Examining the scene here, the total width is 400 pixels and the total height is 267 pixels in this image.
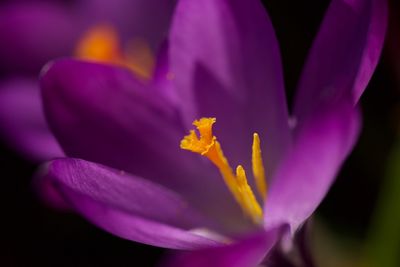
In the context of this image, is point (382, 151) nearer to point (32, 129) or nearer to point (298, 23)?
point (298, 23)

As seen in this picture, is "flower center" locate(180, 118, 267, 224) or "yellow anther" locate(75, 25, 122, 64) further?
"yellow anther" locate(75, 25, 122, 64)

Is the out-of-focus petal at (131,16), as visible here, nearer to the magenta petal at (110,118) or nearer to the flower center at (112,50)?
the flower center at (112,50)

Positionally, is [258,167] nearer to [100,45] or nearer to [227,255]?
[227,255]

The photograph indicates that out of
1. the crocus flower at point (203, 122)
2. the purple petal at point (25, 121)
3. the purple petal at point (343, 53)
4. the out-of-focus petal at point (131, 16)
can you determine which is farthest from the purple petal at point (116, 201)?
the out-of-focus petal at point (131, 16)

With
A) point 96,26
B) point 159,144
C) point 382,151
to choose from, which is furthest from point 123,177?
point 96,26

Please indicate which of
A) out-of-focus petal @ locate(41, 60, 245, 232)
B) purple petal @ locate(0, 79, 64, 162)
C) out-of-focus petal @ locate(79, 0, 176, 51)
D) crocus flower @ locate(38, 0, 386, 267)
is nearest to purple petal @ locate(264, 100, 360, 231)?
crocus flower @ locate(38, 0, 386, 267)

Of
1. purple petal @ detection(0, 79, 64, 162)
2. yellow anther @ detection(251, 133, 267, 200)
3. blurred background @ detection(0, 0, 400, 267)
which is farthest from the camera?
purple petal @ detection(0, 79, 64, 162)

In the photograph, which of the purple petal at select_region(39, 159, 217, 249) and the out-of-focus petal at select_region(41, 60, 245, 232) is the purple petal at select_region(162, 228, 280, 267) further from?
the out-of-focus petal at select_region(41, 60, 245, 232)
